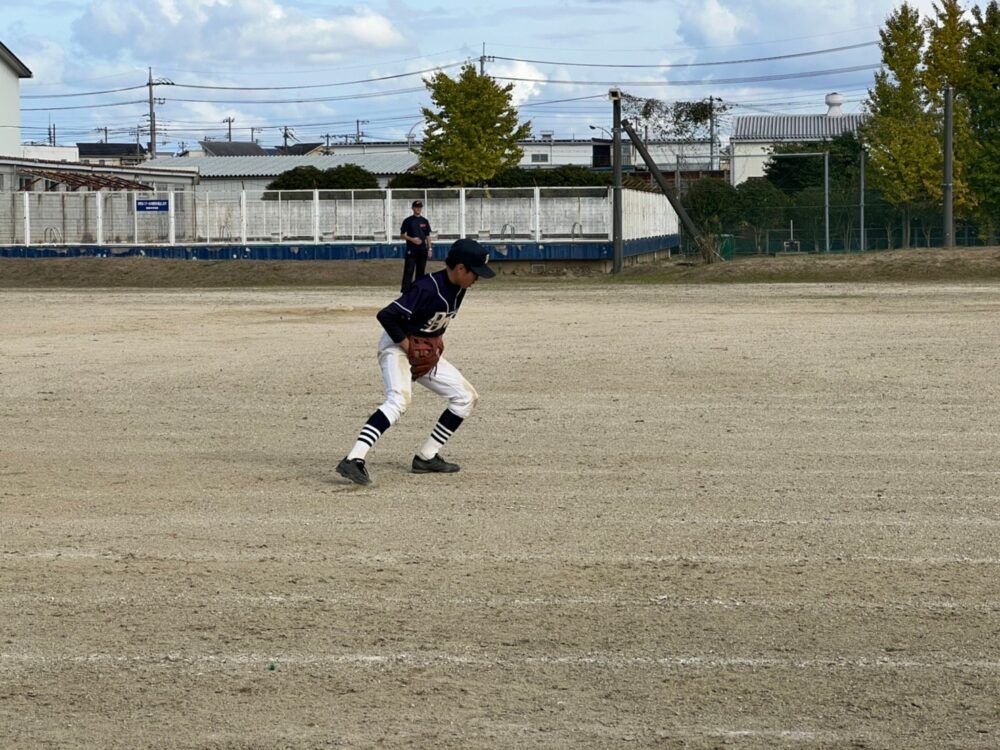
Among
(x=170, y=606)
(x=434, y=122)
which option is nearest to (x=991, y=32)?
(x=434, y=122)

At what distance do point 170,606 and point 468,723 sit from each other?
200cm

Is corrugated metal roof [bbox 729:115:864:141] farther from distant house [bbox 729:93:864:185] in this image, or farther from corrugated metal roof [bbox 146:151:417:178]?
corrugated metal roof [bbox 146:151:417:178]

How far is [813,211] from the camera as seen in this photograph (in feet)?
155

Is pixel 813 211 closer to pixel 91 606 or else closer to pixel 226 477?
pixel 226 477

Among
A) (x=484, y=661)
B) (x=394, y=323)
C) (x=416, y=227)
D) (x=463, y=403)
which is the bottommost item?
(x=484, y=661)

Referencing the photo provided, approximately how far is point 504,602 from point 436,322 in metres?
3.01

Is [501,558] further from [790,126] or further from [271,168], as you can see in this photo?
[790,126]

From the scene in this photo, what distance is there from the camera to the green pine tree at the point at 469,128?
53.6 m

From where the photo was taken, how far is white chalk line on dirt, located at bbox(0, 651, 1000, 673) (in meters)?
5.51

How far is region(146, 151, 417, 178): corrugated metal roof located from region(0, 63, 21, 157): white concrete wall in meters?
8.27

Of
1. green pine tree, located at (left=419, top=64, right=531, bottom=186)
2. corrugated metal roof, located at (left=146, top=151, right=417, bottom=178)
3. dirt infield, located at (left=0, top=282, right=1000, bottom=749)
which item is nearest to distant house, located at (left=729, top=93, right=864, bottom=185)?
corrugated metal roof, located at (left=146, top=151, right=417, bottom=178)

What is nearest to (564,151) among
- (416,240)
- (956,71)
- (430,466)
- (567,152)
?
(567,152)

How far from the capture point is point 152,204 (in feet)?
144

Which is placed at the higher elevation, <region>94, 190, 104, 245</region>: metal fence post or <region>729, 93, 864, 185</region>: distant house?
<region>729, 93, 864, 185</region>: distant house
